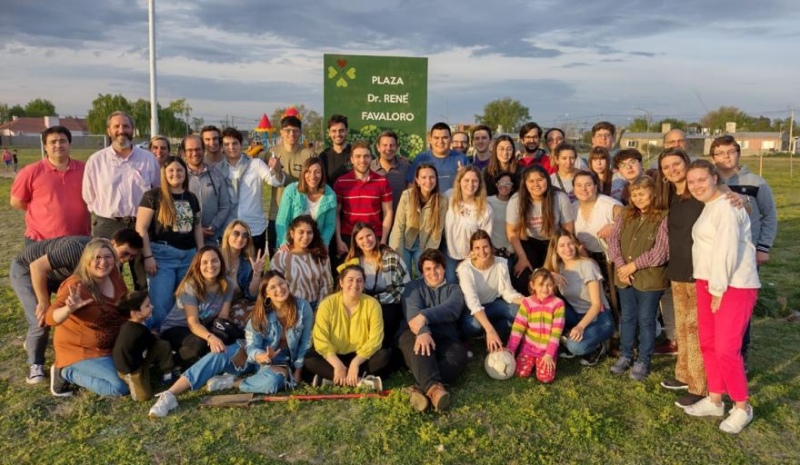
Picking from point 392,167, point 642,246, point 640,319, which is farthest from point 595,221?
point 392,167

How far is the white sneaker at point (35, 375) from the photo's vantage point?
4637 mm

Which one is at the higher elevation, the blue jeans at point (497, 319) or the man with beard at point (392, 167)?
the man with beard at point (392, 167)

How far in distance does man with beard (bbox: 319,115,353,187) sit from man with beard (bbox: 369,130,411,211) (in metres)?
0.31

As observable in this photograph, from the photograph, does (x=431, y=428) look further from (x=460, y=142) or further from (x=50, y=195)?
(x=460, y=142)

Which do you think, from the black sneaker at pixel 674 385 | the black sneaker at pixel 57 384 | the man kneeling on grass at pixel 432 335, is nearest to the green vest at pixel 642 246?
the black sneaker at pixel 674 385

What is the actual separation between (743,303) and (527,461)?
6.05 ft

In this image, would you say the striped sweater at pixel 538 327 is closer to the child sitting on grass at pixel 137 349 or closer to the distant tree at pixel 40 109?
the child sitting on grass at pixel 137 349

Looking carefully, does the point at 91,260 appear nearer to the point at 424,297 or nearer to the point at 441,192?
the point at 424,297

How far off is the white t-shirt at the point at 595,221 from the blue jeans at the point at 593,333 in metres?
0.63

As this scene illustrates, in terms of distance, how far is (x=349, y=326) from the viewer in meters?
4.78

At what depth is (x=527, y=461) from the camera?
3572 mm

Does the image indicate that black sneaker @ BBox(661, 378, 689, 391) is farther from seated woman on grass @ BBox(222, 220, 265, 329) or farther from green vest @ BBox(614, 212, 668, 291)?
seated woman on grass @ BBox(222, 220, 265, 329)

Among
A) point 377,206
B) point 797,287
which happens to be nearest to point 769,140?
point 797,287

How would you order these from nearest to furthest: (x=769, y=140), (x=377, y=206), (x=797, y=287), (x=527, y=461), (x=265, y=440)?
(x=527, y=461) → (x=265, y=440) → (x=377, y=206) → (x=797, y=287) → (x=769, y=140)
